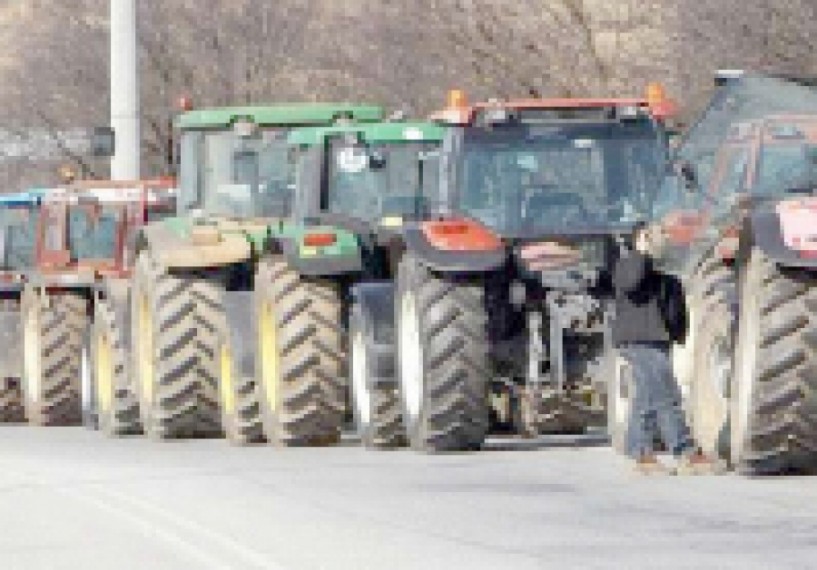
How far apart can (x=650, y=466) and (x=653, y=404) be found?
14.6 inches

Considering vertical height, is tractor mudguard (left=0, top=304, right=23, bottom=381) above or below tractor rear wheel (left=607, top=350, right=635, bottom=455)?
below

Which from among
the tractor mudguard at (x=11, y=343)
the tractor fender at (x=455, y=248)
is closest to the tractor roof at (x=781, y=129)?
the tractor fender at (x=455, y=248)

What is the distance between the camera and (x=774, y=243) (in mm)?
16953

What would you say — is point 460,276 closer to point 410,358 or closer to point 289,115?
point 410,358

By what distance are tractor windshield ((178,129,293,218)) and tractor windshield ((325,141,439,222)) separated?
1735 mm

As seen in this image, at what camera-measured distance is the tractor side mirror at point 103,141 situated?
39.9 m

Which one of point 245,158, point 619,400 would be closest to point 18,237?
point 245,158

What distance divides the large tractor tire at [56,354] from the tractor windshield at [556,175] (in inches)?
370

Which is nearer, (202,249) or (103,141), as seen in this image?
(202,249)

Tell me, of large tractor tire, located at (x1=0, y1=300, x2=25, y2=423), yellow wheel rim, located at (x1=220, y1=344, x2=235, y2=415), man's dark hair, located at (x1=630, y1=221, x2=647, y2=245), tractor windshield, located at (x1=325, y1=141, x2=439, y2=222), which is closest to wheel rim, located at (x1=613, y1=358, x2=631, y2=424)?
man's dark hair, located at (x1=630, y1=221, x2=647, y2=245)

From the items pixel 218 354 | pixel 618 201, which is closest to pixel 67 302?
pixel 218 354

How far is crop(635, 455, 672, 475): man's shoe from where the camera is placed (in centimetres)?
1857

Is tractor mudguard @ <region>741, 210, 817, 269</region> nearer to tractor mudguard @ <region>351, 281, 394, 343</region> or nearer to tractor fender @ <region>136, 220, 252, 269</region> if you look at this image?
tractor mudguard @ <region>351, 281, 394, 343</region>

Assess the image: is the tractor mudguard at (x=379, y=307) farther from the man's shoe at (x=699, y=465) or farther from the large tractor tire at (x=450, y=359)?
the man's shoe at (x=699, y=465)
